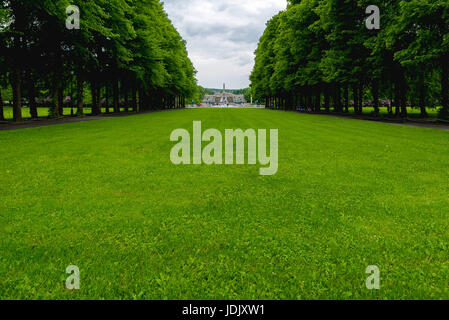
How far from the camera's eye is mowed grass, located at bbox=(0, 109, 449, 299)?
308 centimetres

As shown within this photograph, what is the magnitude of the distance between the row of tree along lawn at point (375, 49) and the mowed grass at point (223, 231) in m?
17.7

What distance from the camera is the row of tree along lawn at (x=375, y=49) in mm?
20822

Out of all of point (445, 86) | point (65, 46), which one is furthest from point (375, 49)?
point (65, 46)

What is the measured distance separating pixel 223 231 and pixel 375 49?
1053 inches

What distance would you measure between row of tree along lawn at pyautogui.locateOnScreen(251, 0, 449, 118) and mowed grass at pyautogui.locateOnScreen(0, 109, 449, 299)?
1768cm

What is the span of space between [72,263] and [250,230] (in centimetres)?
249

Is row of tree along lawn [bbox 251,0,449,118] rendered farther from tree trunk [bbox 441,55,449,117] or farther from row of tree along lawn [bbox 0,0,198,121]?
row of tree along lawn [bbox 0,0,198,121]

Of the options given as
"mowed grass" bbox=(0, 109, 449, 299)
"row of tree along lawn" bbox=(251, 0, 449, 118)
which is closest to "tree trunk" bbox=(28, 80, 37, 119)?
"mowed grass" bbox=(0, 109, 449, 299)

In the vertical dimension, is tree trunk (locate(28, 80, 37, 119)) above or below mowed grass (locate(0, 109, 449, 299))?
above

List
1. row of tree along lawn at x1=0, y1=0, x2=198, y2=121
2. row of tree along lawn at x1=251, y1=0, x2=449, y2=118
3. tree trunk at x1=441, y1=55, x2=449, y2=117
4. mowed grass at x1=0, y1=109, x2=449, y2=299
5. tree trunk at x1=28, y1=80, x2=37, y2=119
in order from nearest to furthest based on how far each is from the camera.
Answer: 1. mowed grass at x1=0, y1=109, x2=449, y2=299
2. row of tree along lawn at x1=251, y1=0, x2=449, y2=118
3. row of tree along lawn at x1=0, y1=0, x2=198, y2=121
4. tree trunk at x1=441, y1=55, x2=449, y2=117
5. tree trunk at x1=28, y1=80, x2=37, y2=119

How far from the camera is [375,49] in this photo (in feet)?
80.8

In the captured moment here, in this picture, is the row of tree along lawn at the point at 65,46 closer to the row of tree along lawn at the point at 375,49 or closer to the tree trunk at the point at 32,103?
the tree trunk at the point at 32,103

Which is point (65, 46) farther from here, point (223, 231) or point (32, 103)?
point (223, 231)
